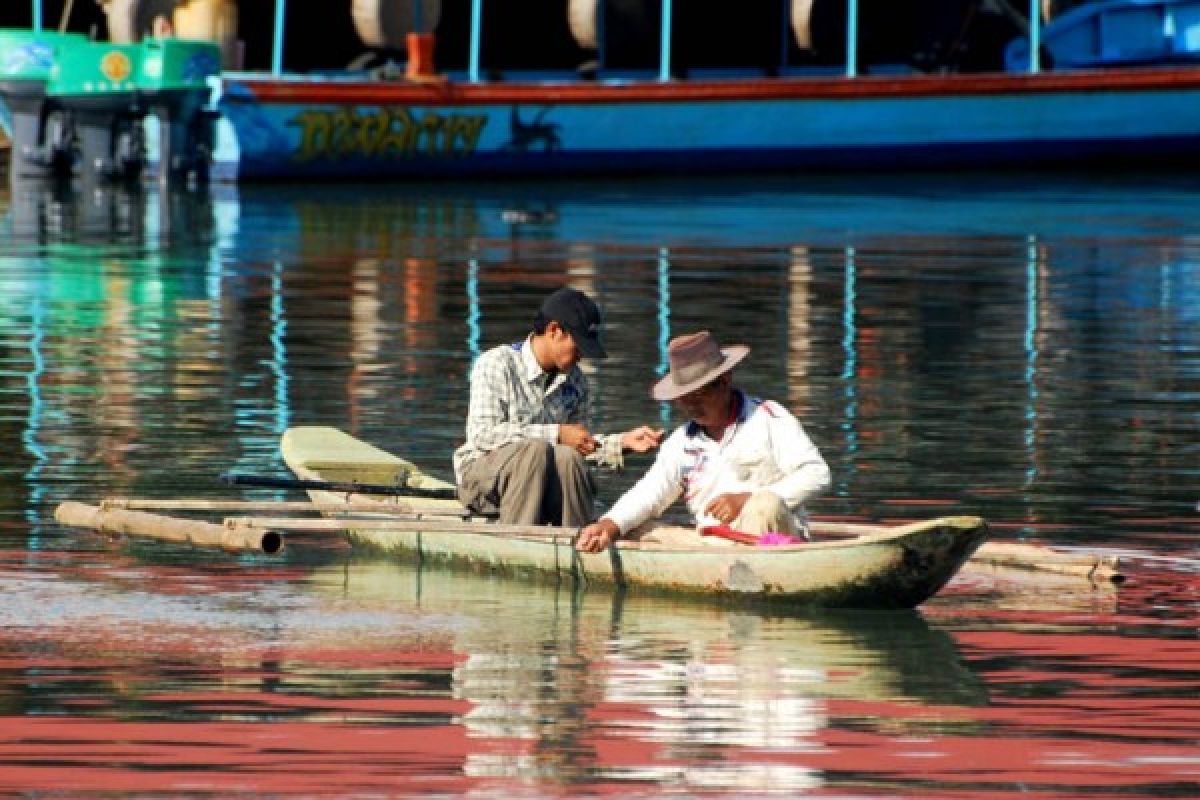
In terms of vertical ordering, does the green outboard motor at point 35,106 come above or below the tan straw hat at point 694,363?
above

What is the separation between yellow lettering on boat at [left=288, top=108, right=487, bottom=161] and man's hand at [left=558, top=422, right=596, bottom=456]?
26.3 m

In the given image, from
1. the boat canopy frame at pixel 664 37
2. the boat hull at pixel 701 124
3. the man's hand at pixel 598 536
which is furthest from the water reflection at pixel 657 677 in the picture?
the boat canopy frame at pixel 664 37

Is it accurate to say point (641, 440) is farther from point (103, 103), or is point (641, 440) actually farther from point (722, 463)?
point (103, 103)

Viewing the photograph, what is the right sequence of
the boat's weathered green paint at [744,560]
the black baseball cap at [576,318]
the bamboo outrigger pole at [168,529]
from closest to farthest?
the boat's weathered green paint at [744,560] < the bamboo outrigger pole at [168,529] < the black baseball cap at [576,318]

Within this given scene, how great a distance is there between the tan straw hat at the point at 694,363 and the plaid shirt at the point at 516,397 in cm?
105

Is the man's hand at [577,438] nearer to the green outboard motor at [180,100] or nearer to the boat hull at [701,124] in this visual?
the green outboard motor at [180,100]

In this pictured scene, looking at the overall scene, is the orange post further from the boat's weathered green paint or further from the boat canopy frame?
the boat's weathered green paint

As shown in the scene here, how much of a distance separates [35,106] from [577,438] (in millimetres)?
27423

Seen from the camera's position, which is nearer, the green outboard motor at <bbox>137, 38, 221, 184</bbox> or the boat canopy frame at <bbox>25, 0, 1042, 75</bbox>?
the green outboard motor at <bbox>137, 38, 221, 184</bbox>

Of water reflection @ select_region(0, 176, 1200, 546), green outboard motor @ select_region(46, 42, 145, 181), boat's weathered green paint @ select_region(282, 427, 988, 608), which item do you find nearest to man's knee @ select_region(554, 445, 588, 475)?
Answer: boat's weathered green paint @ select_region(282, 427, 988, 608)

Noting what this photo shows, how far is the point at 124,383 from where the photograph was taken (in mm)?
18203

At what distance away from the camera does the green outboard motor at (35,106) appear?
3712 cm

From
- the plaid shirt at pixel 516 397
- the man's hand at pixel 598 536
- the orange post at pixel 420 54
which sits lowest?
the man's hand at pixel 598 536

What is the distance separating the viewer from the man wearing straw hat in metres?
10.9
